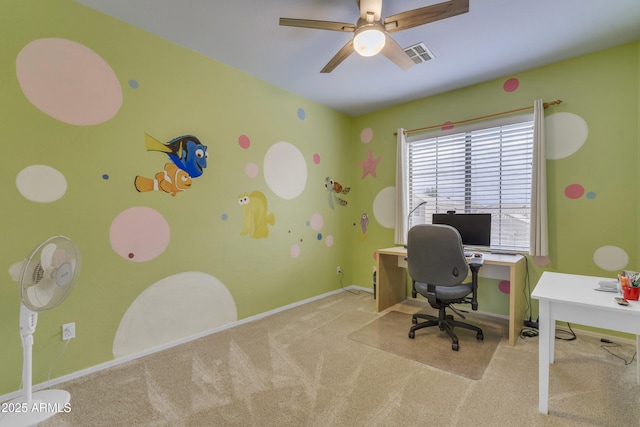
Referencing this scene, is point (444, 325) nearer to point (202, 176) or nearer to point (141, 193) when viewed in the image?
point (202, 176)

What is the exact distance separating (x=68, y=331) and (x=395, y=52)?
2999mm

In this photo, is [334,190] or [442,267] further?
[334,190]

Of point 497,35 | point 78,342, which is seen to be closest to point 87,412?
point 78,342

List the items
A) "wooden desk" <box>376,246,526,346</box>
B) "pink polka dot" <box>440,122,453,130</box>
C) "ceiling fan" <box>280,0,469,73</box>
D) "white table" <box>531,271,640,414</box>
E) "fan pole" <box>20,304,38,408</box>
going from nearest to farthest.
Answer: "white table" <box>531,271,640,414</box>
"fan pole" <box>20,304,38,408</box>
"ceiling fan" <box>280,0,469,73</box>
"wooden desk" <box>376,246,526,346</box>
"pink polka dot" <box>440,122,453,130</box>

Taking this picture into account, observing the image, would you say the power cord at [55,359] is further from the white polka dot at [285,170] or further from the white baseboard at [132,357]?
the white polka dot at [285,170]

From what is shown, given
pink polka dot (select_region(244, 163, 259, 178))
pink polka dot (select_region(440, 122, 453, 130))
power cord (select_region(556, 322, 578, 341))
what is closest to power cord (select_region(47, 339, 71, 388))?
pink polka dot (select_region(244, 163, 259, 178))

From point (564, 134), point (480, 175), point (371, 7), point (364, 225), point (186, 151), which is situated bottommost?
point (364, 225)

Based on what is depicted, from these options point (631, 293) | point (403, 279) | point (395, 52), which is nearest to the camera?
point (631, 293)

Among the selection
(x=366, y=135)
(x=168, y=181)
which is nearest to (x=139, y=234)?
(x=168, y=181)

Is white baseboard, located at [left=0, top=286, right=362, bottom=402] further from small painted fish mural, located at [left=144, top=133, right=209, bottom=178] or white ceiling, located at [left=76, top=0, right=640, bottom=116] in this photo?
white ceiling, located at [left=76, top=0, right=640, bottom=116]

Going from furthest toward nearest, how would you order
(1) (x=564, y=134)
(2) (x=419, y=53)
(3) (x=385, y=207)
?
1. (3) (x=385, y=207)
2. (1) (x=564, y=134)
3. (2) (x=419, y=53)

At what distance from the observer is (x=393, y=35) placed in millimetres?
2367

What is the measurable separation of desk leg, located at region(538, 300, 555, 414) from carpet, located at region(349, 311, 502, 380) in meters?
0.40

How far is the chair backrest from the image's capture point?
2361 mm
